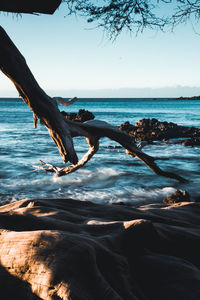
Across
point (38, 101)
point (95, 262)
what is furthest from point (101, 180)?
point (95, 262)

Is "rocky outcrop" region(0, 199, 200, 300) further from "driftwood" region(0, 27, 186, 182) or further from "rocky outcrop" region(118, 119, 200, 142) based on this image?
"rocky outcrop" region(118, 119, 200, 142)

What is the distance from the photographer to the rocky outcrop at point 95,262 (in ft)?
4.48

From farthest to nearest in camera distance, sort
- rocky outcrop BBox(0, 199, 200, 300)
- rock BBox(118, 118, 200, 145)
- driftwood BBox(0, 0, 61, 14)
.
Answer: rock BBox(118, 118, 200, 145)
driftwood BBox(0, 0, 61, 14)
rocky outcrop BBox(0, 199, 200, 300)

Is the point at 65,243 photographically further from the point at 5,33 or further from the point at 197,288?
the point at 5,33

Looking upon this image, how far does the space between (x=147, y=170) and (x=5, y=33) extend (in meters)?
7.42

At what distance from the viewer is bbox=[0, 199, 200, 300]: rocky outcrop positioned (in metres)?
1.37

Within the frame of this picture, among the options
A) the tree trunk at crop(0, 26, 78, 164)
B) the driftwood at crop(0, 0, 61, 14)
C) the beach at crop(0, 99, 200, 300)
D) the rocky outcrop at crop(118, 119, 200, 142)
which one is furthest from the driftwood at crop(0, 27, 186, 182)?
the rocky outcrop at crop(118, 119, 200, 142)

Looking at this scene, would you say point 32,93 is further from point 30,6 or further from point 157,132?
point 157,132

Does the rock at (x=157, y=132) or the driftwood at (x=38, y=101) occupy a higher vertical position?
the driftwood at (x=38, y=101)

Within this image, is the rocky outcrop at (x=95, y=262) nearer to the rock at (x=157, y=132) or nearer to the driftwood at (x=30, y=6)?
the driftwood at (x=30, y=6)

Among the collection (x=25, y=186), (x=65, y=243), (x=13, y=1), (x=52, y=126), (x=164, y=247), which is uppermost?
(x=13, y=1)

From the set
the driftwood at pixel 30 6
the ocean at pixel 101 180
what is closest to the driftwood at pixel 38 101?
the driftwood at pixel 30 6

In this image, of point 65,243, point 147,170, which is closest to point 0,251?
point 65,243

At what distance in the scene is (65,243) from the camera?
60.9 inches
